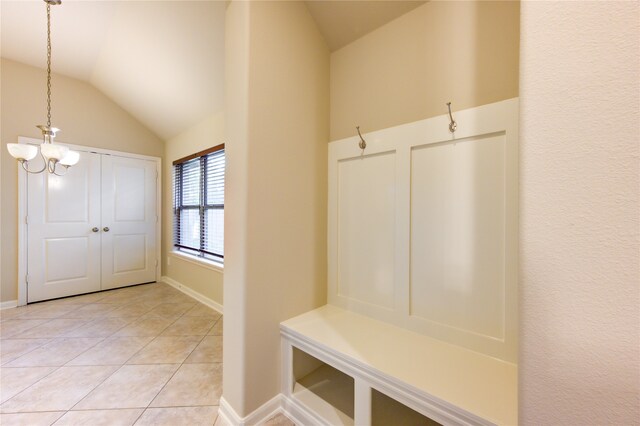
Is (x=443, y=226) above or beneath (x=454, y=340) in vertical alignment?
above

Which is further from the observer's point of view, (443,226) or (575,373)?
(443,226)

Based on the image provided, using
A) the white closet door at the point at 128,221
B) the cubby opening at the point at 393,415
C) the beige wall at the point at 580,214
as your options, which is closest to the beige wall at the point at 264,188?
the cubby opening at the point at 393,415

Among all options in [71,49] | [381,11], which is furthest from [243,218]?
[71,49]

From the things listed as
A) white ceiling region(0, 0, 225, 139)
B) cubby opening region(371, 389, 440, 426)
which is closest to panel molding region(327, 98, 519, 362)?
cubby opening region(371, 389, 440, 426)

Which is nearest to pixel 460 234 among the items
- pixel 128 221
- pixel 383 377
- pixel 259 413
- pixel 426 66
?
pixel 383 377

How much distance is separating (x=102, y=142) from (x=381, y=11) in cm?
405

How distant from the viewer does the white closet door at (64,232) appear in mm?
3105

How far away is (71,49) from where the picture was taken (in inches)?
112

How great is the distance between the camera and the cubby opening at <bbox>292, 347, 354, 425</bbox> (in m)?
1.28

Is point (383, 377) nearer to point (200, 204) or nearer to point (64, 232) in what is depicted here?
point (200, 204)

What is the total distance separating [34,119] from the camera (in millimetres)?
3062

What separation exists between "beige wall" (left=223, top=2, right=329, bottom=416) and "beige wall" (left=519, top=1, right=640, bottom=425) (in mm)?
1102

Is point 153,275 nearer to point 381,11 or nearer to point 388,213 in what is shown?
point 388,213

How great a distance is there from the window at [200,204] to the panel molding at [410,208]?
1770 millimetres
